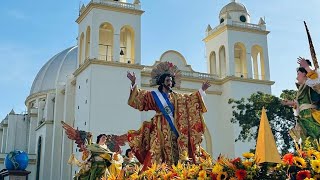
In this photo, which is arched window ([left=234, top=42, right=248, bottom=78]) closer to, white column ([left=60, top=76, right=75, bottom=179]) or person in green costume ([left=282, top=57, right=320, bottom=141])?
white column ([left=60, top=76, right=75, bottom=179])

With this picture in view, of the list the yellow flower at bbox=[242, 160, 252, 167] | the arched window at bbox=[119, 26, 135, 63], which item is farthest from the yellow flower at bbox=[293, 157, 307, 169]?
the arched window at bbox=[119, 26, 135, 63]

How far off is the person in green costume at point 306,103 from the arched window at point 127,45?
2076cm

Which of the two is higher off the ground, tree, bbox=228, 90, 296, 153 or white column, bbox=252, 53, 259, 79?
white column, bbox=252, 53, 259, 79

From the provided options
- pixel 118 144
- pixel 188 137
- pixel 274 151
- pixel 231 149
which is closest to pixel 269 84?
pixel 231 149

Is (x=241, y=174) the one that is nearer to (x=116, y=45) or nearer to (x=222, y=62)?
(x=116, y=45)

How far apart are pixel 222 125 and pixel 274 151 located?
2488 centimetres

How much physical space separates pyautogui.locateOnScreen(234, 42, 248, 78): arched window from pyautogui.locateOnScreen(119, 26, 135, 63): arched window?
709 centimetres

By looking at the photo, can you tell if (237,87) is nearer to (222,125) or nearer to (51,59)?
(222,125)

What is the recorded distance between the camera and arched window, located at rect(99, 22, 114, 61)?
87.1 ft

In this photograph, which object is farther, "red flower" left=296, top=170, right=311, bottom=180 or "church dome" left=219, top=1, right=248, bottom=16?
"church dome" left=219, top=1, right=248, bottom=16

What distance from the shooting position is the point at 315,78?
17.7 ft

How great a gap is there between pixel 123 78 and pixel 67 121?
603 cm

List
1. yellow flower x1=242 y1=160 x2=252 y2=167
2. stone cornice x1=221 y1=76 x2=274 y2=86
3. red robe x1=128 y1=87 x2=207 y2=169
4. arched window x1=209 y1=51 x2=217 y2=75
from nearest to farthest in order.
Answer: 1. yellow flower x1=242 y1=160 x2=252 y2=167
2. red robe x1=128 y1=87 x2=207 y2=169
3. stone cornice x1=221 y1=76 x2=274 y2=86
4. arched window x1=209 y1=51 x2=217 y2=75

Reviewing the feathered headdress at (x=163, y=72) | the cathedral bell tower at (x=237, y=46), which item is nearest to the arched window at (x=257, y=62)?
the cathedral bell tower at (x=237, y=46)
